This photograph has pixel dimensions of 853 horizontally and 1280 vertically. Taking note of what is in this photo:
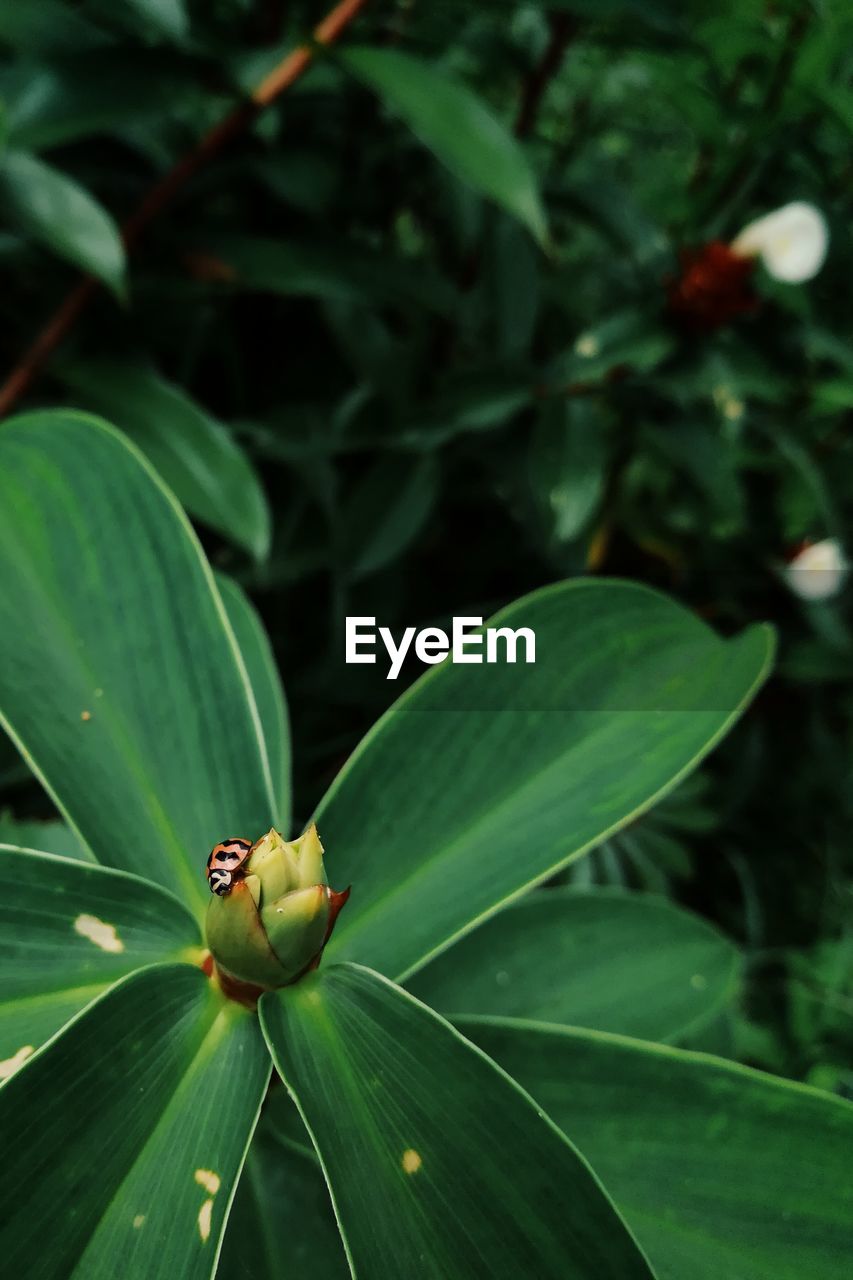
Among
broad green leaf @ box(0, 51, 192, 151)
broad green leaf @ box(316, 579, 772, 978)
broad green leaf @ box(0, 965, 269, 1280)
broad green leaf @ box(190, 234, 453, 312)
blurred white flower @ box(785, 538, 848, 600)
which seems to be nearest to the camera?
broad green leaf @ box(0, 965, 269, 1280)

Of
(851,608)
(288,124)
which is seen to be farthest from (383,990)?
(851,608)

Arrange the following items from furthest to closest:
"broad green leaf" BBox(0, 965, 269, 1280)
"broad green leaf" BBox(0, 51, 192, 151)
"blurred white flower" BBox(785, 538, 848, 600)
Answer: "blurred white flower" BBox(785, 538, 848, 600) → "broad green leaf" BBox(0, 51, 192, 151) → "broad green leaf" BBox(0, 965, 269, 1280)

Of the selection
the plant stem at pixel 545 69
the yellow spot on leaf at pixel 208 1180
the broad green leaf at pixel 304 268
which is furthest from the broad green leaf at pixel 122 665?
the plant stem at pixel 545 69

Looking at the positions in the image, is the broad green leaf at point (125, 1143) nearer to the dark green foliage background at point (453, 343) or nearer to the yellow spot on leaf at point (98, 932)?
the yellow spot on leaf at point (98, 932)

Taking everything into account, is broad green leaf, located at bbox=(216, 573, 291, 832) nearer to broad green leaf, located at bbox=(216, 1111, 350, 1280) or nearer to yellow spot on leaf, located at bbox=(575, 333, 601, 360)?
broad green leaf, located at bbox=(216, 1111, 350, 1280)

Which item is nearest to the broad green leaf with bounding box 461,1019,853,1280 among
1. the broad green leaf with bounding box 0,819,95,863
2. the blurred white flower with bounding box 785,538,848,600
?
the broad green leaf with bounding box 0,819,95,863

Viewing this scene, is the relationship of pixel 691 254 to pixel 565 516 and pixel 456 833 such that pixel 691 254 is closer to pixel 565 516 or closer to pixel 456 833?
pixel 565 516
